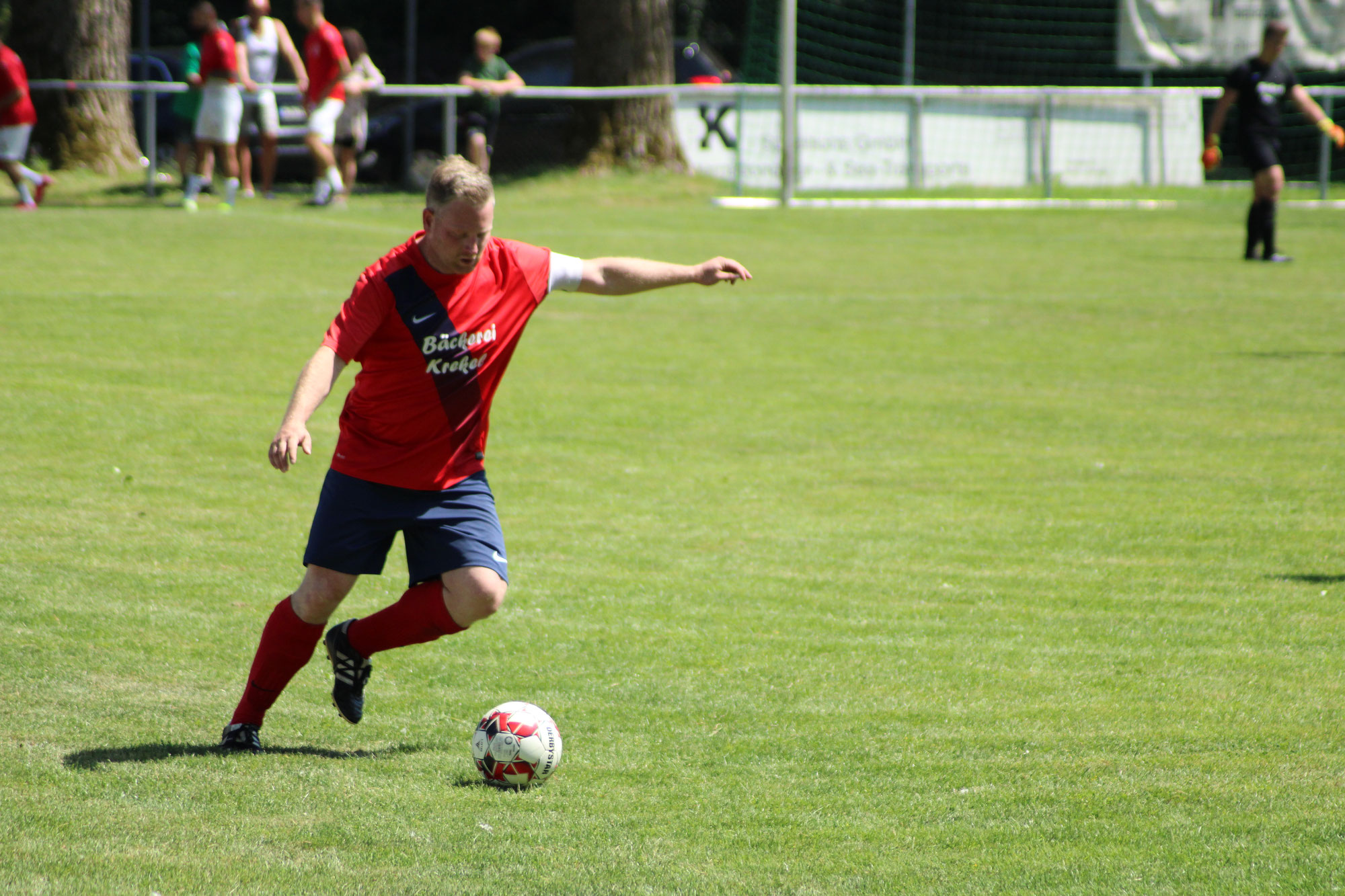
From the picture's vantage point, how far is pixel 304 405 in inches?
165

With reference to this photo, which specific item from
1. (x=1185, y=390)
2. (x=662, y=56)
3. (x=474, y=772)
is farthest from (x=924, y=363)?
(x=662, y=56)

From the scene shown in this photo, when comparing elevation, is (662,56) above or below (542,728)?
above

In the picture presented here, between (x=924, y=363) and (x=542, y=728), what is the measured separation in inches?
308

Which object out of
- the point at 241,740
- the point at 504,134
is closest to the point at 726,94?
the point at 504,134

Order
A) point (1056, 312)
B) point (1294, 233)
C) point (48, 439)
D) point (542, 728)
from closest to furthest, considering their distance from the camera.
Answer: point (542, 728)
point (48, 439)
point (1056, 312)
point (1294, 233)

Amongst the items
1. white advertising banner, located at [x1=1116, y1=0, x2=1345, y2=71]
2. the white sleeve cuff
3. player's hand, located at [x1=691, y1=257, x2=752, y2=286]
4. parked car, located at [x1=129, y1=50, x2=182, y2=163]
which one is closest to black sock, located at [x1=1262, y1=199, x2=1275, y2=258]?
white advertising banner, located at [x1=1116, y1=0, x2=1345, y2=71]

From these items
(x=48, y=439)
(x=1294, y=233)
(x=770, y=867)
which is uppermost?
(x=1294, y=233)

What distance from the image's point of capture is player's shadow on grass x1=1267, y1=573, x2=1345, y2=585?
6621 mm

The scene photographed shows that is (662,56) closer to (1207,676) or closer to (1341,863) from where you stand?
(1207,676)

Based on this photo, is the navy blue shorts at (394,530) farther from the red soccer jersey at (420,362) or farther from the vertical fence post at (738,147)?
the vertical fence post at (738,147)

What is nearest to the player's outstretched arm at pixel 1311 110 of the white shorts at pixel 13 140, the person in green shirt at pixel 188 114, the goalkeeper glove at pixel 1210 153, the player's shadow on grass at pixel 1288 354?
the goalkeeper glove at pixel 1210 153

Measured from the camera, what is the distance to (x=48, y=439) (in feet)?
28.3

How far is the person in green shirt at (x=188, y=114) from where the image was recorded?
1833 centimetres

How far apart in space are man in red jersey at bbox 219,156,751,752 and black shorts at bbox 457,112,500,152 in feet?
48.6
